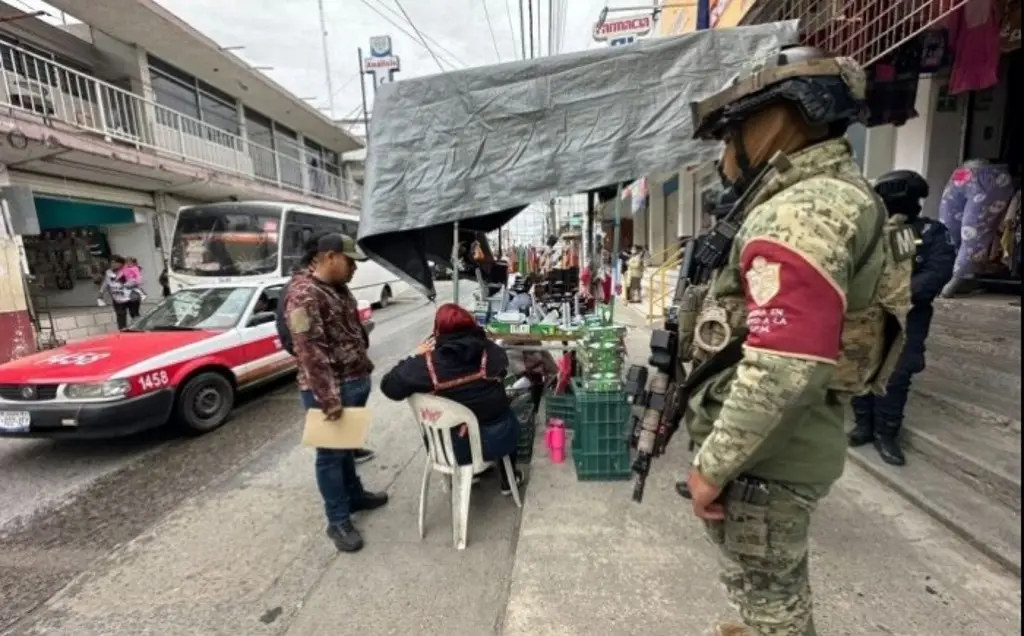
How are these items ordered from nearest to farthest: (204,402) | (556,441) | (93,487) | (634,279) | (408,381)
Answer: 1. (408,381)
2. (556,441)
3. (93,487)
4. (204,402)
5. (634,279)

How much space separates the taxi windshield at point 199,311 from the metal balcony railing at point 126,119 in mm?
4758

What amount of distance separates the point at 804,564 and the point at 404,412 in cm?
405

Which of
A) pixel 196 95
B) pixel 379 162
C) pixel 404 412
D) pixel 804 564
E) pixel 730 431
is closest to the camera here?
pixel 730 431

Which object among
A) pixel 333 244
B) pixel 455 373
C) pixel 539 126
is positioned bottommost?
pixel 455 373

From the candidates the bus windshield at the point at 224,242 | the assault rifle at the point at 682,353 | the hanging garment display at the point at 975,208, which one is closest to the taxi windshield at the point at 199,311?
the bus windshield at the point at 224,242

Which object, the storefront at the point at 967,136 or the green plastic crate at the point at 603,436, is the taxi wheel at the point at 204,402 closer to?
Result: the green plastic crate at the point at 603,436

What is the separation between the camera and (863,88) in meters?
1.34

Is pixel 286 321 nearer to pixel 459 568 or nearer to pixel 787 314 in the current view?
pixel 459 568

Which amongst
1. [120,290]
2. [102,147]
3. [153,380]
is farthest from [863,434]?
[120,290]

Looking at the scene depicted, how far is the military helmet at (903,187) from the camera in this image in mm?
2885

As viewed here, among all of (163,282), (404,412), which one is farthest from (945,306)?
(163,282)

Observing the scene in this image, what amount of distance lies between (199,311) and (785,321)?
19.7 feet

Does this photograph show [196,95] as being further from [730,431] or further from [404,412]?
[730,431]

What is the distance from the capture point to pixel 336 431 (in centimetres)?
257
